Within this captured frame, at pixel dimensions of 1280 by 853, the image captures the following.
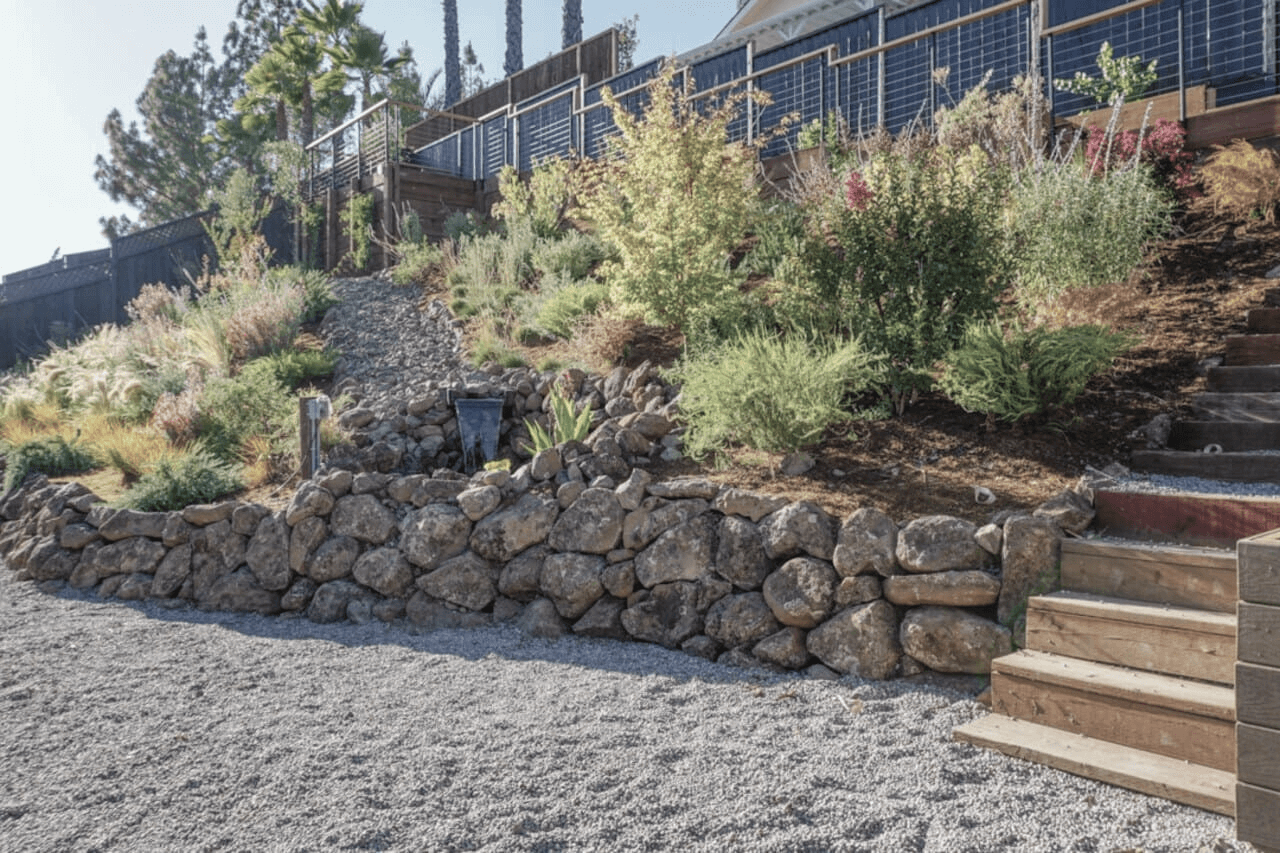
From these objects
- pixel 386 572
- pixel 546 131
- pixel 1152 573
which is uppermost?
pixel 546 131

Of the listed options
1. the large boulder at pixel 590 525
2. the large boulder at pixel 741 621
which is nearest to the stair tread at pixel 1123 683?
the large boulder at pixel 741 621

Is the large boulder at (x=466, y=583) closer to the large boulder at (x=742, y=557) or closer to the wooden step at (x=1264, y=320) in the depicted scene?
the large boulder at (x=742, y=557)

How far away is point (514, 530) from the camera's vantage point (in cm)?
411

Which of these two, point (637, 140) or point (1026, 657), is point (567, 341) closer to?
point (637, 140)

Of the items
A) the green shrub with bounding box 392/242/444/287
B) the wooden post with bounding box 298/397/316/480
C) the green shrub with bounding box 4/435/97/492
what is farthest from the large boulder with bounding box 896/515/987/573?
the green shrub with bounding box 392/242/444/287

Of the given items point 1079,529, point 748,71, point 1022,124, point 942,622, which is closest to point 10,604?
point 942,622

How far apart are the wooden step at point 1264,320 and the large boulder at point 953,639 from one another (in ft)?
9.83

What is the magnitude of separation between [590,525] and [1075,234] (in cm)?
359

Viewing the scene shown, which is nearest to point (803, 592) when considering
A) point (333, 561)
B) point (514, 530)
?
point (514, 530)

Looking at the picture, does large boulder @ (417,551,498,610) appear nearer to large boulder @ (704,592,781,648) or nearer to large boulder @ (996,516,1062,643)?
large boulder @ (704,592,781,648)

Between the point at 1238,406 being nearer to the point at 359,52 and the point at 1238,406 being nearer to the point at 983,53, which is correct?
the point at 983,53

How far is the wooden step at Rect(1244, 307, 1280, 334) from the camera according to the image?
15.2 ft

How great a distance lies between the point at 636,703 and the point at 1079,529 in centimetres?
176

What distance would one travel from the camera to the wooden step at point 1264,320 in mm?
4641
